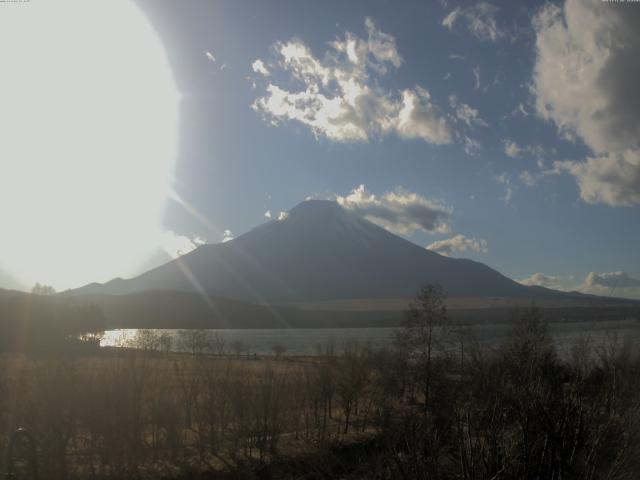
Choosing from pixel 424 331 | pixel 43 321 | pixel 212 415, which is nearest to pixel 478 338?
pixel 424 331

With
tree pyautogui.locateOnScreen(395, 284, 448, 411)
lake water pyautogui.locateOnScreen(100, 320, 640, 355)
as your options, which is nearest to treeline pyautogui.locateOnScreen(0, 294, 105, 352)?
lake water pyautogui.locateOnScreen(100, 320, 640, 355)

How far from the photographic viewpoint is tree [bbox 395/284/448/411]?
4131 centimetres

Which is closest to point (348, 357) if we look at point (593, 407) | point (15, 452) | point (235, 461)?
point (235, 461)

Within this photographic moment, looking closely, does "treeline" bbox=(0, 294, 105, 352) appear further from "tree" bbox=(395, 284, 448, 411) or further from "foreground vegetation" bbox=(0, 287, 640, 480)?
"foreground vegetation" bbox=(0, 287, 640, 480)

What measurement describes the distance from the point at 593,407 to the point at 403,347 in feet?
123

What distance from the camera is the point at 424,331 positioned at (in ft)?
139

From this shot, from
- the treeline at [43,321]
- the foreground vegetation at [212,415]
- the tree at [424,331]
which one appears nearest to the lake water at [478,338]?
the foreground vegetation at [212,415]

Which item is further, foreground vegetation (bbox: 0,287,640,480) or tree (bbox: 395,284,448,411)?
tree (bbox: 395,284,448,411)

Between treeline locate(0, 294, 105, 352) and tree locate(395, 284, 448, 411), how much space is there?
163 feet

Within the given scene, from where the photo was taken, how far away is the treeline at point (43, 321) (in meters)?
76.6

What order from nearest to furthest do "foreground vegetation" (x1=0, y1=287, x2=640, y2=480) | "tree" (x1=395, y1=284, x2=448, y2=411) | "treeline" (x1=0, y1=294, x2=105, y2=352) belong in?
"foreground vegetation" (x1=0, y1=287, x2=640, y2=480) < "tree" (x1=395, y1=284, x2=448, y2=411) < "treeline" (x1=0, y1=294, x2=105, y2=352)

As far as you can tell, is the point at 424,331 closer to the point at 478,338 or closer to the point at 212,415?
the point at 478,338

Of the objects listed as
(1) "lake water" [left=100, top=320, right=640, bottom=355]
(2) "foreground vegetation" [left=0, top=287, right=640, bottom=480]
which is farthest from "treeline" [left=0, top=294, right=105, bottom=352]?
(2) "foreground vegetation" [left=0, top=287, right=640, bottom=480]

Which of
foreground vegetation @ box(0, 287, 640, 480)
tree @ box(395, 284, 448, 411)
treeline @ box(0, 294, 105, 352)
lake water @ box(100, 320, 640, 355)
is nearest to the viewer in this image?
foreground vegetation @ box(0, 287, 640, 480)
